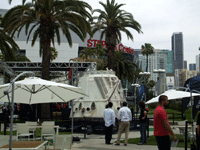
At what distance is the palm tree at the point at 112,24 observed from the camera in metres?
24.4

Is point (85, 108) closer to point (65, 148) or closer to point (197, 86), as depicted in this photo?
point (197, 86)

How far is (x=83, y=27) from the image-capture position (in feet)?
65.5

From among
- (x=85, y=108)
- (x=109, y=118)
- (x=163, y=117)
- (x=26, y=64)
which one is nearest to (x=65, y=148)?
(x=163, y=117)

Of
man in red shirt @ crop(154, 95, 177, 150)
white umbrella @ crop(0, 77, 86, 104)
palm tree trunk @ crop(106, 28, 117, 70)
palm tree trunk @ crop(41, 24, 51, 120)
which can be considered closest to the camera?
man in red shirt @ crop(154, 95, 177, 150)

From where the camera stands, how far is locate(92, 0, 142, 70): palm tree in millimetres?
24375

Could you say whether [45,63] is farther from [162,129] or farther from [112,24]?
[162,129]

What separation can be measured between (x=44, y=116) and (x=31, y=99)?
8.97 meters

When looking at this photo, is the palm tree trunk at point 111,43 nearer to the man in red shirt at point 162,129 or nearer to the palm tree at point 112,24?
the palm tree at point 112,24

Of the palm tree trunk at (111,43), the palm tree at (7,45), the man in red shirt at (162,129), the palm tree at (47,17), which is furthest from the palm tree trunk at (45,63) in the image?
the man in red shirt at (162,129)

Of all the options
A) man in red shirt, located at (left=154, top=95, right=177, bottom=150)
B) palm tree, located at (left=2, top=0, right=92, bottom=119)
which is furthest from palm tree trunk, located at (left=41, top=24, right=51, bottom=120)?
man in red shirt, located at (left=154, top=95, right=177, bottom=150)

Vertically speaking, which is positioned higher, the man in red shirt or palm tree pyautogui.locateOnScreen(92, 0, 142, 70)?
palm tree pyautogui.locateOnScreen(92, 0, 142, 70)

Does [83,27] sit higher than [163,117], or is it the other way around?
[83,27]

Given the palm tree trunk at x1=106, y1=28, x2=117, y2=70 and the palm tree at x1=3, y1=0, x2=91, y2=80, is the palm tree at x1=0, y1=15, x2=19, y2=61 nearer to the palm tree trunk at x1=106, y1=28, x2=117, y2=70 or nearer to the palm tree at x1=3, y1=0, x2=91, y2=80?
the palm tree at x1=3, y1=0, x2=91, y2=80

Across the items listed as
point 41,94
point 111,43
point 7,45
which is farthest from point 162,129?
point 7,45
